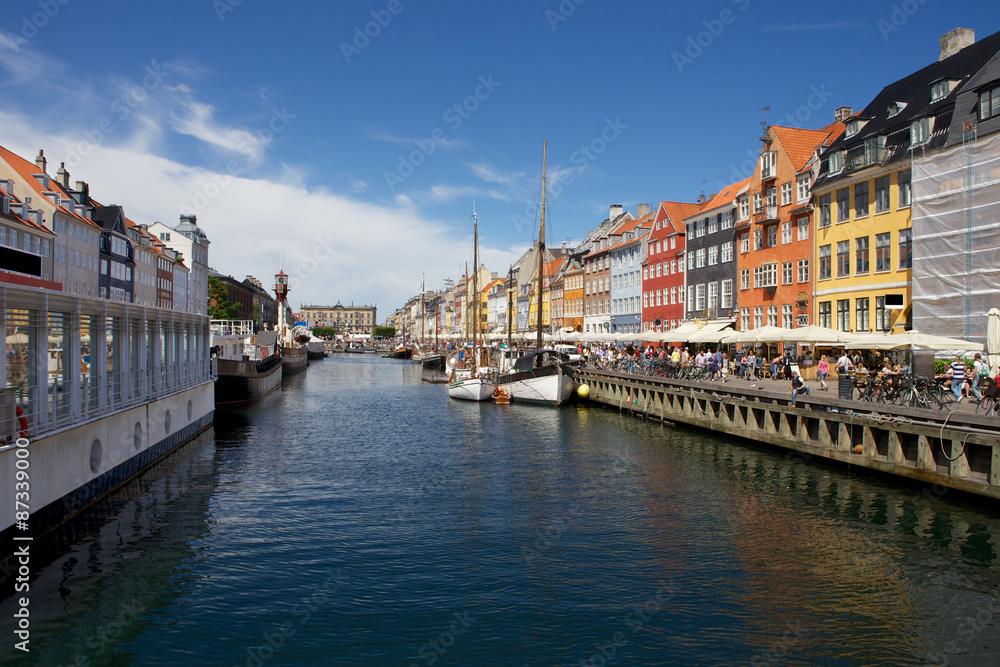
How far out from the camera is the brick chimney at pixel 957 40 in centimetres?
3856

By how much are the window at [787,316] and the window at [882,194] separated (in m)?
9.56

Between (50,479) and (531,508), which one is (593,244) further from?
(50,479)

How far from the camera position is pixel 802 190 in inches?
1763

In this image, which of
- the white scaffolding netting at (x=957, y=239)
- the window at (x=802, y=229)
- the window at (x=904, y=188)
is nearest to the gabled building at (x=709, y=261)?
the window at (x=802, y=229)

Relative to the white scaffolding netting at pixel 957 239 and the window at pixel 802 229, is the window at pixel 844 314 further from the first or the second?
the white scaffolding netting at pixel 957 239

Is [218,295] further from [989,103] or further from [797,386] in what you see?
[989,103]

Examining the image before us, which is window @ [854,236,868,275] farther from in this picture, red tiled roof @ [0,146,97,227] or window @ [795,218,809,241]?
red tiled roof @ [0,146,97,227]

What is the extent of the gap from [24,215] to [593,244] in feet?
189

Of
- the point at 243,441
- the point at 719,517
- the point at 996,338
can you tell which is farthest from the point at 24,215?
the point at 996,338

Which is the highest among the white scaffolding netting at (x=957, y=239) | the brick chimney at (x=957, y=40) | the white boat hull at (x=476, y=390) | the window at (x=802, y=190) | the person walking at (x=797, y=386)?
the brick chimney at (x=957, y=40)

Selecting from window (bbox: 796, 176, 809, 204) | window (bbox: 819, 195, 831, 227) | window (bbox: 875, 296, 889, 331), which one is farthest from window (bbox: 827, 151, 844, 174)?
window (bbox: 875, 296, 889, 331)

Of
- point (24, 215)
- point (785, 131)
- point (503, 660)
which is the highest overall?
point (785, 131)

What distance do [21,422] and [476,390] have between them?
3603cm

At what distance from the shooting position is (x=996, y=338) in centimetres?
2347
